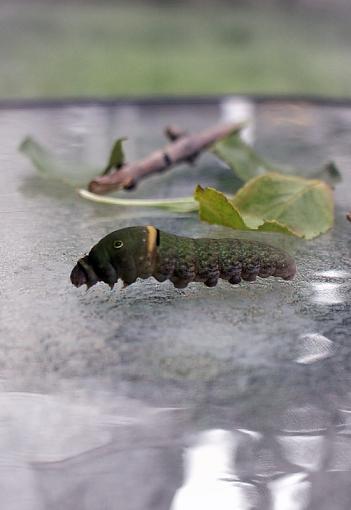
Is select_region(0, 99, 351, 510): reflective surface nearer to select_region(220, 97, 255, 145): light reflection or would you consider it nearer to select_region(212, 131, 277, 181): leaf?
select_region(212, 131, 277, 181): leaf

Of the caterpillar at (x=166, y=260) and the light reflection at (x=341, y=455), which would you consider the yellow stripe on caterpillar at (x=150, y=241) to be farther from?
the light reflection at (x=341, y=455)

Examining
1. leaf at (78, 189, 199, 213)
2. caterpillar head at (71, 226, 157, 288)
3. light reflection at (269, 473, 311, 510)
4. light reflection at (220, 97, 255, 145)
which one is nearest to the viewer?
light reflection at (269, 473, 311, 510)

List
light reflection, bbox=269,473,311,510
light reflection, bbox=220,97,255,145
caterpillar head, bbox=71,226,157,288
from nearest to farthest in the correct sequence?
light reflection, bbox=269,473,311,510
caterpillar head, bbox=71,226,157,288
light reflection, bbox=220,97,255,145

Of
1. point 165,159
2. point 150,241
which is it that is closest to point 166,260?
point 150,241

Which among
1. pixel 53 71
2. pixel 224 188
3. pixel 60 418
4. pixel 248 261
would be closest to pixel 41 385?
pixel 60 418

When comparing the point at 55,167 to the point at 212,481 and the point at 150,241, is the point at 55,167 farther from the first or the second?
the point at 212,481

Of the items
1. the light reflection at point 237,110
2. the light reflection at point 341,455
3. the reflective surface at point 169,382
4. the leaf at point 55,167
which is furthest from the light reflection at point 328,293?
the light reflection at point 237,110

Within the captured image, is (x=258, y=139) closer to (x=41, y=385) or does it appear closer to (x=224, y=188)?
(x=224, y=188)

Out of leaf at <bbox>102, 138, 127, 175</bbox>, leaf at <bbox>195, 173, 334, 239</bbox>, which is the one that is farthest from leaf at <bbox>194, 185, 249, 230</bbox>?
leaf at <bbox>102, 138, 127, 175</bbox>
